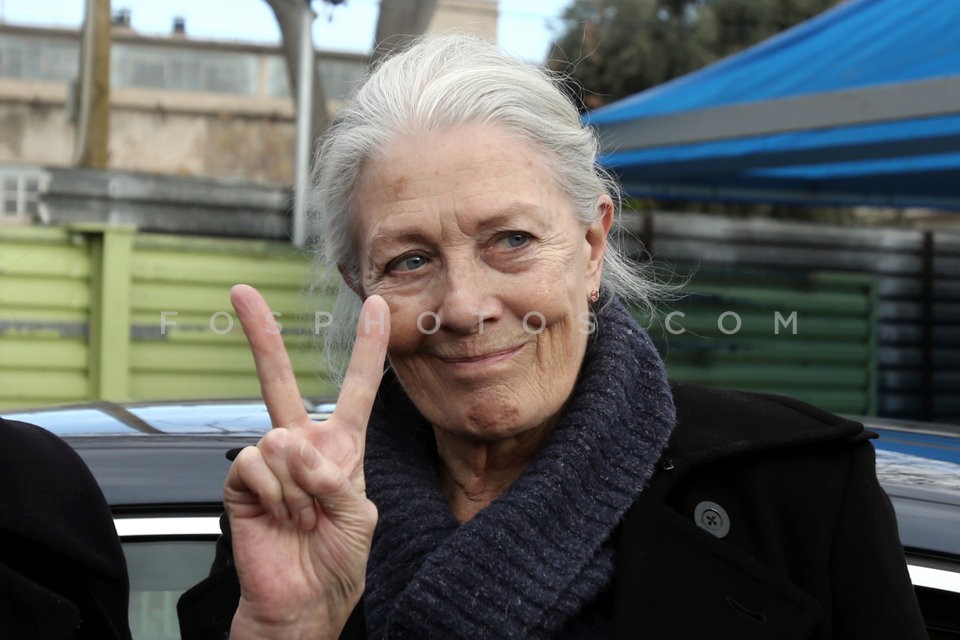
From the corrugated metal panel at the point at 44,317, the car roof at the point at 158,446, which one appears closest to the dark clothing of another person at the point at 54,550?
the car roof at the point at 158,446

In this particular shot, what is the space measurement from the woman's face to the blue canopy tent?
3151 millimetres

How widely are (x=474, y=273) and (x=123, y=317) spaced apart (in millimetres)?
5758

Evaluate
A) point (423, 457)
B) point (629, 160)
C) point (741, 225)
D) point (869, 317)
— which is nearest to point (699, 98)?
point (629, 160)

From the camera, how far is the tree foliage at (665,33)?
20281mm

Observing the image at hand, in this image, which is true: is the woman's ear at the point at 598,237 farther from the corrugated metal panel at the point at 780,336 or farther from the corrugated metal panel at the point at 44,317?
the corrugated metal panel at the point at 780,336

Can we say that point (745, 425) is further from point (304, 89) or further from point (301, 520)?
point (304, 89)

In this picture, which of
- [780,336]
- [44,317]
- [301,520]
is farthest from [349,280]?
[780,336]

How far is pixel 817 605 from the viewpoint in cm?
159

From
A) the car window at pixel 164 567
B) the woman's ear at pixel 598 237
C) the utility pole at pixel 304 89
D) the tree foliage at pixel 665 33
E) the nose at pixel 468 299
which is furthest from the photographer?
the tree foliage at pixel 665 33

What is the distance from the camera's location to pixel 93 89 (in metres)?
11.9

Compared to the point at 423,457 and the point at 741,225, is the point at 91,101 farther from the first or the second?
the point at 423,457

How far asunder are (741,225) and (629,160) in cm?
214

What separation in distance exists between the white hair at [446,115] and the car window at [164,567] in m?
0.55

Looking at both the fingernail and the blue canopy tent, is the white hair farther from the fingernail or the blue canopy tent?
the blue canopy tent
